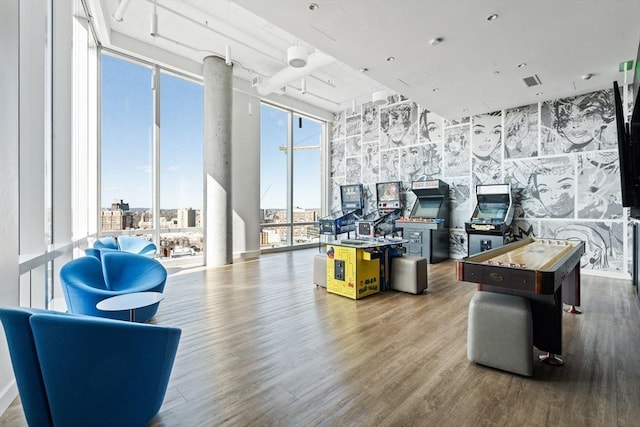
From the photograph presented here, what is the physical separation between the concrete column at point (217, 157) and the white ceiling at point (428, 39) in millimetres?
561

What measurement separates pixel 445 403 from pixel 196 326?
102 inches

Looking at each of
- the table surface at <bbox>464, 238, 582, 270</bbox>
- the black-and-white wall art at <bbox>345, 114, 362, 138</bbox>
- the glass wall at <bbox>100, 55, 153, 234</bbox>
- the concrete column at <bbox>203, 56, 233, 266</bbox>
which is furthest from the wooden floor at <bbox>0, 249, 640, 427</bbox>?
the black-and-white wall art at <bbox>345, 114, 362, 138</bbox>

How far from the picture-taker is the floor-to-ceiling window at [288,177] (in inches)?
346

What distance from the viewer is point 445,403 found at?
2.01 m

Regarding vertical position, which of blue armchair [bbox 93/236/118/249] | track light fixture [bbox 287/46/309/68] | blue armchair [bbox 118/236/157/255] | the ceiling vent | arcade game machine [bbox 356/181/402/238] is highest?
track light fixture [bbox 287/46/309/68]

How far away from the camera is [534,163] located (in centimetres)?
622

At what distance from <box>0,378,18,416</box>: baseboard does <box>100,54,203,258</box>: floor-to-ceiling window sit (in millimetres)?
4390

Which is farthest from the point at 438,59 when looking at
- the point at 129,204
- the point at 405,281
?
the point at 129,204

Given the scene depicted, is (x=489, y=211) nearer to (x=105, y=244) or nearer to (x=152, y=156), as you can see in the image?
(x=105, y=244)

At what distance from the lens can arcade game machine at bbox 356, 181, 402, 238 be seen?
25.5ft

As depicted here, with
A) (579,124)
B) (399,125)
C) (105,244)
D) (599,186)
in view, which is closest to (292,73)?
(399,125)

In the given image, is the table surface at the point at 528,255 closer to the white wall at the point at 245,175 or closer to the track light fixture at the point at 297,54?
the track light fixture at the point at 297,54

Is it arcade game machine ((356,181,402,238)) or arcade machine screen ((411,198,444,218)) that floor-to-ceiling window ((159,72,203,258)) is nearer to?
arcade game machine ((356,181,402,238))

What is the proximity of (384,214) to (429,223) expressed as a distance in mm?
1500
